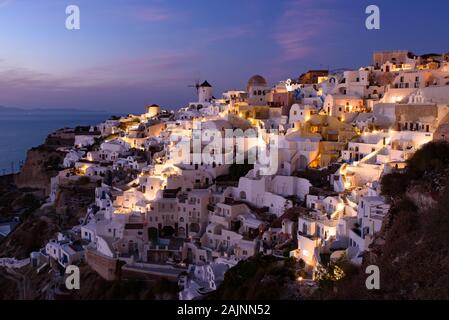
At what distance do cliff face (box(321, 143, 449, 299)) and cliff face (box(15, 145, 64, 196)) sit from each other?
119 ft

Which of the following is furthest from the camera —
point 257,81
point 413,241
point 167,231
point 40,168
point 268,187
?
point 40,168

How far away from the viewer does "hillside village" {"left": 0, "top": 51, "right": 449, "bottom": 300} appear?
1948 centimetres

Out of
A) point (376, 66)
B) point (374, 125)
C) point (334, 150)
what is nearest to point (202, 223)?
point (334, 150)

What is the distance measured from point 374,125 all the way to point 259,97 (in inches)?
521

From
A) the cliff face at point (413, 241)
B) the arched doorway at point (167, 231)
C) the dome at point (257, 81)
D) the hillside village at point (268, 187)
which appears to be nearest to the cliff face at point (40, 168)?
the hillside village at point (268, 187)

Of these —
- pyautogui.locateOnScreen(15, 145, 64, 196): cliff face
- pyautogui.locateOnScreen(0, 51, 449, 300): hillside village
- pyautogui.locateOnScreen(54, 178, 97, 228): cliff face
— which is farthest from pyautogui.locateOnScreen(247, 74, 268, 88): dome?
pyautogui.locateOnScreen(15, 145, 64, 196): cliff face

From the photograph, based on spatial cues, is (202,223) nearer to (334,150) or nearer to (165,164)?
(165,164)

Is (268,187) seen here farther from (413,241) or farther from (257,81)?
(257,81)

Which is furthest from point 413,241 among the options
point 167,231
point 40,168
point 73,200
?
point 40,168

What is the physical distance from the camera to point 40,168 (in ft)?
159

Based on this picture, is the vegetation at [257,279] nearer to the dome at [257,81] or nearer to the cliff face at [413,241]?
the cliff face at [413,241]

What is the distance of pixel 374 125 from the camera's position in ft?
89.5

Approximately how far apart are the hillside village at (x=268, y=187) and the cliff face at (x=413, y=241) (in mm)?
942

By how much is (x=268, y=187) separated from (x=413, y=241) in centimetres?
1131
